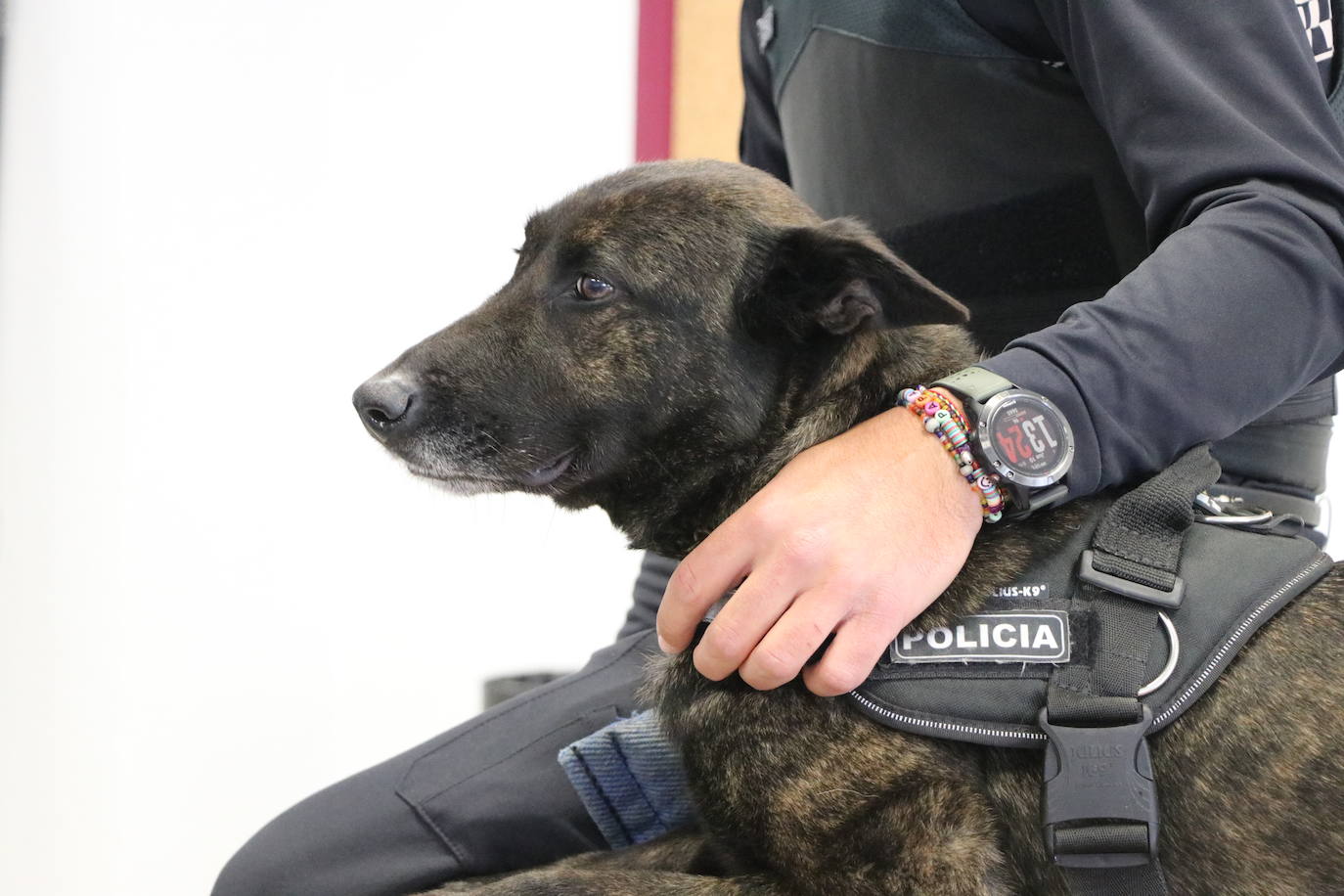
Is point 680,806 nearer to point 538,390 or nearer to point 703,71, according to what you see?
point 538,390

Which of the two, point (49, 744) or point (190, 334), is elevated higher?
point (190, 334)

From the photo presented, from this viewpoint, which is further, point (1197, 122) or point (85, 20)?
point (85, 20)

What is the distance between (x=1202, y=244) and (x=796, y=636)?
58 centimetres

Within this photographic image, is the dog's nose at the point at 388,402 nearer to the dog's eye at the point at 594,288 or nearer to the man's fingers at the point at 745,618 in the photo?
the dog's eye at the point at 594,288

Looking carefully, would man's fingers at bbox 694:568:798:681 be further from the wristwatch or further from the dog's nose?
the dog's nose

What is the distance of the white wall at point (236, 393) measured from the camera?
2086 mm

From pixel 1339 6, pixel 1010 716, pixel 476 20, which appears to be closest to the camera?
pixel 1010 716

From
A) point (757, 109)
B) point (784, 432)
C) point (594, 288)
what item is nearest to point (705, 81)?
point (757, 109)

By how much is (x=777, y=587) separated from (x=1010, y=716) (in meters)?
0.25

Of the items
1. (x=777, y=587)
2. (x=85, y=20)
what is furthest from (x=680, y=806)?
(x=85, y=20)

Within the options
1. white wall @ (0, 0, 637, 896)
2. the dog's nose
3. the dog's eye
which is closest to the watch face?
the dog's eye

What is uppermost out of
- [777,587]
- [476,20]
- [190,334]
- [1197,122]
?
[476,20]

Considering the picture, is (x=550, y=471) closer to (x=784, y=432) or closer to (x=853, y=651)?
(x=784, y=432)

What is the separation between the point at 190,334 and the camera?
2264 millimetres
